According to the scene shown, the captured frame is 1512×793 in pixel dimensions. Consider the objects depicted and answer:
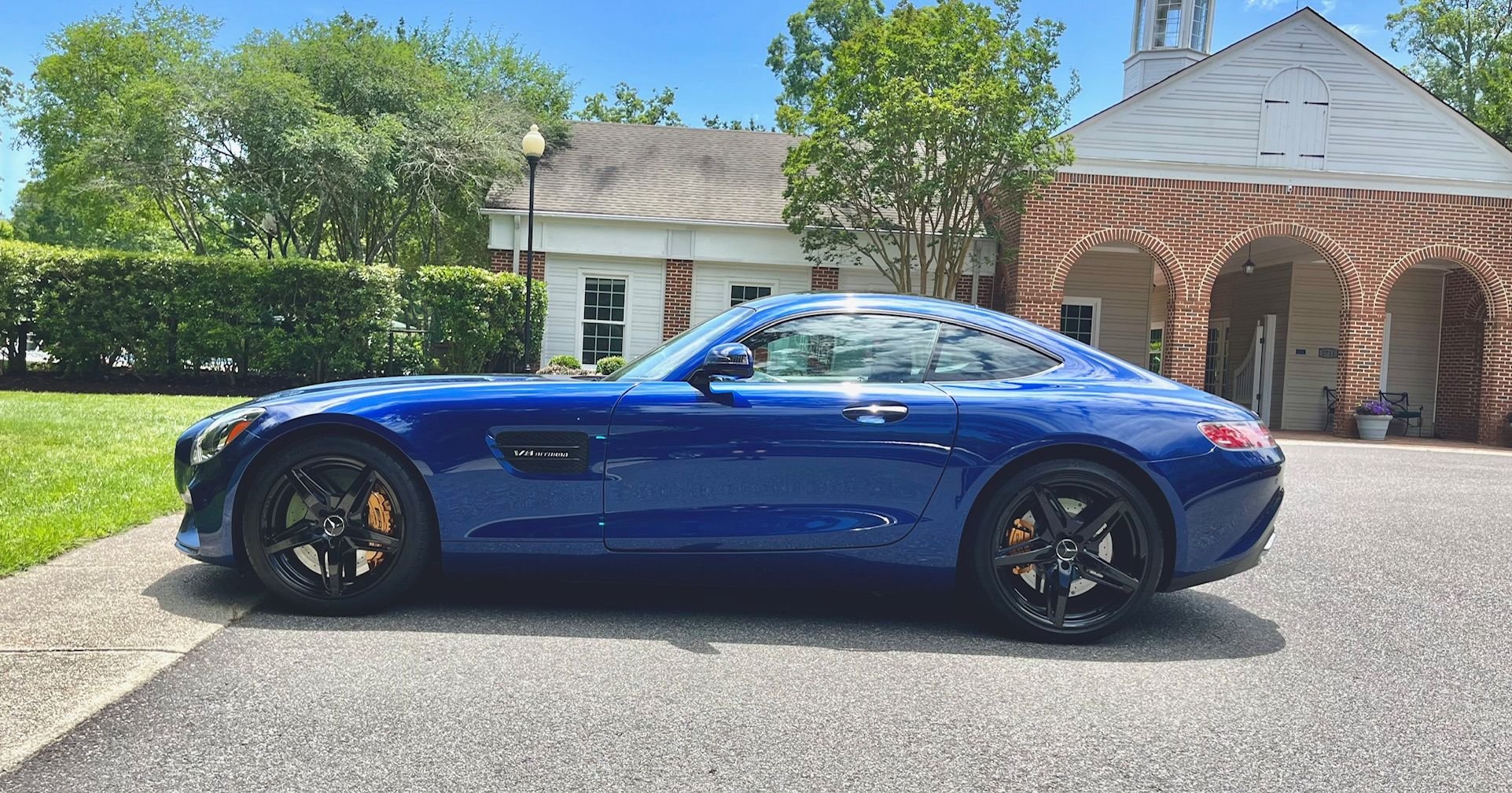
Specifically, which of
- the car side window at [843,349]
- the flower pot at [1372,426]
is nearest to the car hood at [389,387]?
the car side window at [843,349]

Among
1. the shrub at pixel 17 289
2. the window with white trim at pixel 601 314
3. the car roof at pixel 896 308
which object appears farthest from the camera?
the window with white trim at pixel 601 314

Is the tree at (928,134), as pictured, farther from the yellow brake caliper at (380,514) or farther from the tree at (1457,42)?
the tree at (1457,42)

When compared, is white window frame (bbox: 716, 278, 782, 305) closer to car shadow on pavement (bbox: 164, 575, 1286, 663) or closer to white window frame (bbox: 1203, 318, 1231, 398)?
white window frame (bbox: 1203, 318, 1231, 398)

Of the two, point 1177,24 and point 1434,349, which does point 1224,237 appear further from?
point 1177,24

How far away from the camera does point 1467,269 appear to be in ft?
64.5

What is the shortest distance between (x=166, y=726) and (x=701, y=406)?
2.00 meters

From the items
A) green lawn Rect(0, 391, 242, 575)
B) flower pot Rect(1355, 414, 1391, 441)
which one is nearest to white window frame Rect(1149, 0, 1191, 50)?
flower pot Rect(1355, 414, 1391, 441)

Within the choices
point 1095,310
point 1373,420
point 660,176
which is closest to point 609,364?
point 660,176

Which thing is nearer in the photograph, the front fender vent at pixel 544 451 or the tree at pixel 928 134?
the front fender vent at pixel 544 451

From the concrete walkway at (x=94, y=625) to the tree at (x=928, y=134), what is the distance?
14571 millimetres

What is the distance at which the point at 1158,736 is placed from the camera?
10.0ft

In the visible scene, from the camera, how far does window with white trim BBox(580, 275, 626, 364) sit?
67.8ft

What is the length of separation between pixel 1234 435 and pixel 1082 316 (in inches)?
746

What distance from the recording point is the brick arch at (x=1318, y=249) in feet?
62.8
